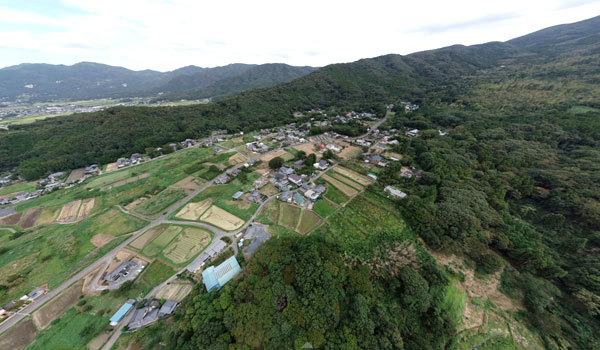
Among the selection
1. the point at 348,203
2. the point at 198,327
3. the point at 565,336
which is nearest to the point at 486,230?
the point at 565,336

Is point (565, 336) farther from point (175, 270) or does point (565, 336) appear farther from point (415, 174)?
point (175, 270)

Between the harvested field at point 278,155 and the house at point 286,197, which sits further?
the harvested field at point 278,155

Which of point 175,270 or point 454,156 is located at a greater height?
point 454,156

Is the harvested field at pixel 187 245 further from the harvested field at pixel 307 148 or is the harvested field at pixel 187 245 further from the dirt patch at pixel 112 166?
the dirt patch at pixel 112 166

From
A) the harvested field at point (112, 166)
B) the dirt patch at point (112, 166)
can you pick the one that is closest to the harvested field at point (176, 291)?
the dirt patch at point (112, 166)

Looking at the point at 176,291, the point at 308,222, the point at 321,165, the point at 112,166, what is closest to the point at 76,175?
the point at 112,166

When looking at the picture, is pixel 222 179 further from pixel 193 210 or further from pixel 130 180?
pixel 130 180
